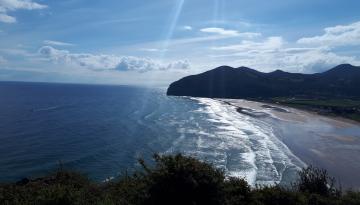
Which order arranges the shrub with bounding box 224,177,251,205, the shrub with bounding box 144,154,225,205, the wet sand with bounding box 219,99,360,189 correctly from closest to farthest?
the shrub with bounding box 144,154,225,205 < the shrub with bounding box 224,177,251,205 < the wet sand with bounding box 219,99,360,189

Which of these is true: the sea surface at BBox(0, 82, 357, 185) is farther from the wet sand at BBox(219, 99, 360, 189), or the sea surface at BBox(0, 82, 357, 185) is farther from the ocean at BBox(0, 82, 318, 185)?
the wet sand at BBox(219, 99, 360, 189)

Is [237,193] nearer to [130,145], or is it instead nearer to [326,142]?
[130,145]

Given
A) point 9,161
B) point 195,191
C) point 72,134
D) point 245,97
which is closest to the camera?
point 195,191

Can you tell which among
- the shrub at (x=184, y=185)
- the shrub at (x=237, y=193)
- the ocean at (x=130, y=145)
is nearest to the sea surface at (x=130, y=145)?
the ocean at (x=130, y=145)

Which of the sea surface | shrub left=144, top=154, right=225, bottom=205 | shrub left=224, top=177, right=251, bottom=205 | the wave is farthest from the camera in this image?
the sea surface

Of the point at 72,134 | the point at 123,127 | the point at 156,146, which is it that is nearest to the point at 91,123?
the point at 123,127

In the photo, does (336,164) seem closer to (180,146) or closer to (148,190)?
(180,146)

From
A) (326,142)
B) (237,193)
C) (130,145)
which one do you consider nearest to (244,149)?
(326,142)

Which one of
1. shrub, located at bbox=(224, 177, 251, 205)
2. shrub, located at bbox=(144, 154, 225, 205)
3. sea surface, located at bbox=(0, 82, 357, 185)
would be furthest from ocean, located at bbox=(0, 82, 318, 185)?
shrub, located at bbox=(144, 154, 225, 205)
